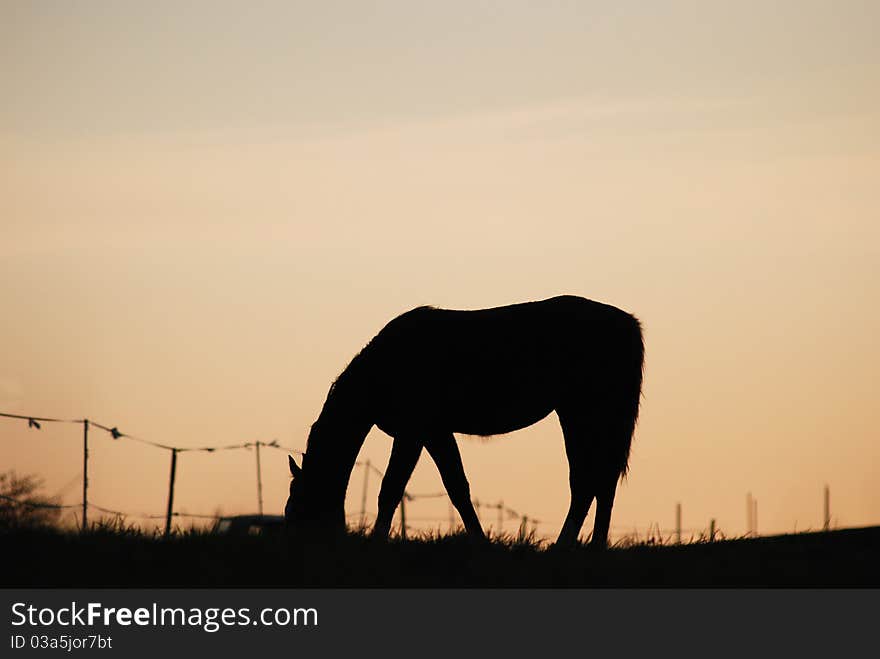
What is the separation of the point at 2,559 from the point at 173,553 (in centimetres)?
117

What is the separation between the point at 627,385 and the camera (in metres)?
13.1

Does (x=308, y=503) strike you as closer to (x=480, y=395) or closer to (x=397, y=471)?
(x=397, y=471)

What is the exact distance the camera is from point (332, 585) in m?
8.40

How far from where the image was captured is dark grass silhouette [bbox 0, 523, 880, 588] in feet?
27.7

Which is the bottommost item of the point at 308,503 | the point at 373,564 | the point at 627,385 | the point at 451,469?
the point at 373,564

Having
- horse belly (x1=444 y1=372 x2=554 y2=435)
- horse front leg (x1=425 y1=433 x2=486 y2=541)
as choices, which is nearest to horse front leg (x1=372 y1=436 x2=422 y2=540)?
horse front leg (x1=425 y1=433 x2=486 y2=541)

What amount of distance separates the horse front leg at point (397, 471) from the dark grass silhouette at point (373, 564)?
84.6 inches

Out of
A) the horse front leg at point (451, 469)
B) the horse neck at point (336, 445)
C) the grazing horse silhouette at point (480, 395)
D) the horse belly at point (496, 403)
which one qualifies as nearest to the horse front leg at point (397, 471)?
the grazing horse silhouette at point (480, 395)

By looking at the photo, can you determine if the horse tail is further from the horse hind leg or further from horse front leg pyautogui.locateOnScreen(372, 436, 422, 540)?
horse front leg pyautogui.locateOnScreen(372, 436, 422, 540)

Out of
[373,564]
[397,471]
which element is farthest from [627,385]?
[373,564]

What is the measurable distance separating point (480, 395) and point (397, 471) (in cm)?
120
